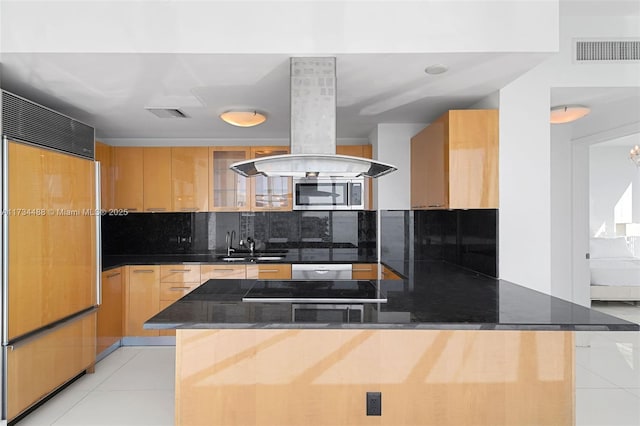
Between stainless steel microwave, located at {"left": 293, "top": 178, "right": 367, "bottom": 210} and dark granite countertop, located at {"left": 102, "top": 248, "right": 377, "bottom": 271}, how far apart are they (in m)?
0.53

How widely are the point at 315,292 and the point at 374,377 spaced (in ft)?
2.22

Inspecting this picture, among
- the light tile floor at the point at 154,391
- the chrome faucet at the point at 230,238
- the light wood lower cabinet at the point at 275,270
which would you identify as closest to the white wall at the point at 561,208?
the light tile floor at the point at 154,391

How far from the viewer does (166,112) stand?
360 centimetres

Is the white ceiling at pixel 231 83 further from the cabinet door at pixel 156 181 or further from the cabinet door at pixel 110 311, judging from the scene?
the cabinet door at pixel 110 311

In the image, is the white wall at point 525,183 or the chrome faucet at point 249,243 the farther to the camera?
the chrome faucet at point 249,243

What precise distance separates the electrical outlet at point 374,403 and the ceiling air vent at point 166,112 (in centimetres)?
273

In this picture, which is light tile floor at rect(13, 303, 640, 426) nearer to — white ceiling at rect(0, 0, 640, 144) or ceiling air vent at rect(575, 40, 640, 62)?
white ceiling at rect(0, 0, 640, 144)

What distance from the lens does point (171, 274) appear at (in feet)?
14.0

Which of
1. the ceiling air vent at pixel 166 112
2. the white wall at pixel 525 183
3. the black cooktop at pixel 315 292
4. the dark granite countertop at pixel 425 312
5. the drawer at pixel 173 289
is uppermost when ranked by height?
the ceiling air vent at pixel 166 112

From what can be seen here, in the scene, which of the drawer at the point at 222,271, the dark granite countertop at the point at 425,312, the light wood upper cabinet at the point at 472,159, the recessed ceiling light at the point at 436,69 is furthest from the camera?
the drawer at the point at 222,271

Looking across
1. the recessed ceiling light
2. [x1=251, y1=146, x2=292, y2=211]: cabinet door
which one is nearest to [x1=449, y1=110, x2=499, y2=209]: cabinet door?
the recessed ceiling light

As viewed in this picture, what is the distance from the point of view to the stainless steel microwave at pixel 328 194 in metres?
4.57

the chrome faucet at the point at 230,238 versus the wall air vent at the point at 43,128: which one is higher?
the wall air vent at the point at 43,128

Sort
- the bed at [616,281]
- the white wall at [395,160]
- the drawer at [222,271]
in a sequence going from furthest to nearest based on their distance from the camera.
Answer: the bed at [616,281], the drawer at [222,271], the white wall at [395,160]
